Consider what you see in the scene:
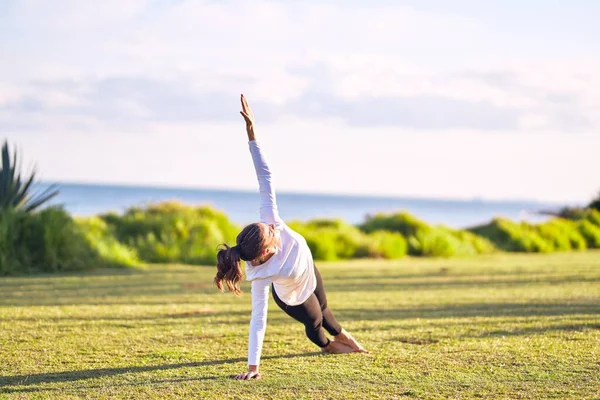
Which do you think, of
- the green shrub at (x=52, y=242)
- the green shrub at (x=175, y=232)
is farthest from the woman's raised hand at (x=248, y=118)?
the green shrub at (x=175, y=232)

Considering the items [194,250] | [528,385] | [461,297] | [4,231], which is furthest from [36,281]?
[528,385]

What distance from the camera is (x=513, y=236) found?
2259cm

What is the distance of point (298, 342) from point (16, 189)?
31.1ft

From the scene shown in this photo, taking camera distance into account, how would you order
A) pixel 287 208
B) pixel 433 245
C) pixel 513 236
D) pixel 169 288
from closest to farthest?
pixel 169 288 < pixel 433 245 < pixel 513 236 < pixel 287 208

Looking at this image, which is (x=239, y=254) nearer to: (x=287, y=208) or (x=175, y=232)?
(x=175, y=232)

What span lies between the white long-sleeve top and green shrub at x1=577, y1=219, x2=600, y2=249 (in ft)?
64.6

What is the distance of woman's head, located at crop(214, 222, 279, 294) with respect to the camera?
17.7ft

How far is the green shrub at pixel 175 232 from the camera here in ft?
54.5

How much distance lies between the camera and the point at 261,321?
18.1 feet

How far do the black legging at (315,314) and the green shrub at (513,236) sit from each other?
54.6 ft

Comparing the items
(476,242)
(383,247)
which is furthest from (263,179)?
(476,242)

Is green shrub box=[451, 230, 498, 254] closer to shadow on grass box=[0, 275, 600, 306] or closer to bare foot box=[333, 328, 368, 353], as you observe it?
shadow on grass box=[0, 275, 600, 306]

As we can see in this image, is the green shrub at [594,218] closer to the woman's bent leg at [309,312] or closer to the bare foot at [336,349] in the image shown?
the bare foot at [336,349]

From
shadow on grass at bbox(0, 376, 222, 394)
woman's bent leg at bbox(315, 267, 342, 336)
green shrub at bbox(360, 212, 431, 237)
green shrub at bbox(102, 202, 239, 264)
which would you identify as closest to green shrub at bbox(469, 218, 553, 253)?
green shrub at bbox(360, 212, 431, 237)
